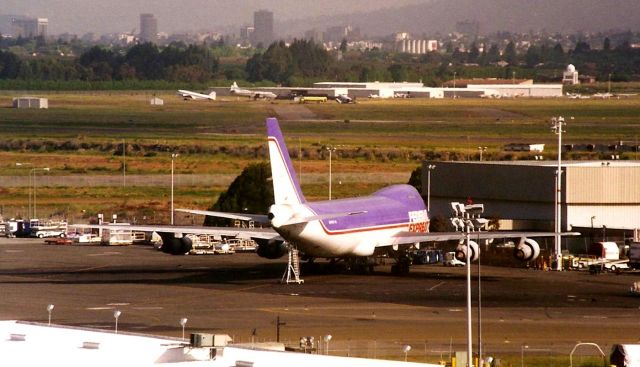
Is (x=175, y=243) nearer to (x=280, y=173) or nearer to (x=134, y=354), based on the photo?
(x=280, y=173)

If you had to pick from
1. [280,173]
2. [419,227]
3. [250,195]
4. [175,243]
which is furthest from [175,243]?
[250,195]

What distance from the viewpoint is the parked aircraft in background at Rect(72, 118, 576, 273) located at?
69.4 meters

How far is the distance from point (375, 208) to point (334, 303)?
13571 mm

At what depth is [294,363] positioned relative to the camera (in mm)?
33531

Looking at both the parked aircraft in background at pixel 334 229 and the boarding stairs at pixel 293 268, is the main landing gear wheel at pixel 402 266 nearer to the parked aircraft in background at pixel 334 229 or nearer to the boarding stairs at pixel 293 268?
the parked aircraft in background at pixel 334 229

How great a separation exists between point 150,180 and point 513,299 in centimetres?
7558

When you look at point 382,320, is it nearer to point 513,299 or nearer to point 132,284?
point 513,299

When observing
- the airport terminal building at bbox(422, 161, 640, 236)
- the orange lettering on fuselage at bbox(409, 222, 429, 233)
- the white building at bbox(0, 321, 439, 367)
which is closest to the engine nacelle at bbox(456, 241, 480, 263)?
the orange lettering on fuselage at bbox(409, 222, 429, 233)

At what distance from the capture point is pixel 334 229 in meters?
72.0

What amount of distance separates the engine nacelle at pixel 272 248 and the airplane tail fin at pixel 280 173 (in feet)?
12.5

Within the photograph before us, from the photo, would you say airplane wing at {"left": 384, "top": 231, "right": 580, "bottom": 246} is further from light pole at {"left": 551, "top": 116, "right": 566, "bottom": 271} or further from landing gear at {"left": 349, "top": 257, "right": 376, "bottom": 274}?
light pole at {"left": 551, "top": 116, "right": 566, "bottom": 271}

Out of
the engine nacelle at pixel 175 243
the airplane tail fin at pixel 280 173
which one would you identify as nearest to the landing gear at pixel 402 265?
the airplane tail fin at pixel 280 173

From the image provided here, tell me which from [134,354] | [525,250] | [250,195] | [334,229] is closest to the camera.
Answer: [134,354]

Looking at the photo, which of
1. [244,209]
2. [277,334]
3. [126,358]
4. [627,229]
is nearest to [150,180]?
[244,209]
